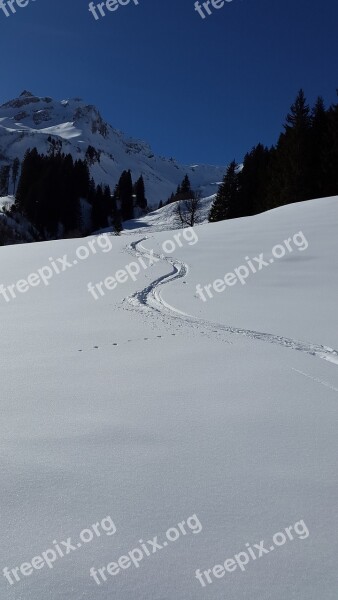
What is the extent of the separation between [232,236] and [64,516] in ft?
48.0

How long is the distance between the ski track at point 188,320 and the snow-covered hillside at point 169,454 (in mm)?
45

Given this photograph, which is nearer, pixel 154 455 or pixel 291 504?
pixel 291 504

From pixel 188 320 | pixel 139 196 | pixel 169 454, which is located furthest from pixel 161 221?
pixel 169 454

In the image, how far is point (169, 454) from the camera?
2268mm

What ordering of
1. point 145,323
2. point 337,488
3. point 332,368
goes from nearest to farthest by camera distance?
point 337,488, point 332,368, point 145,323

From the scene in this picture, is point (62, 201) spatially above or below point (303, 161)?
above

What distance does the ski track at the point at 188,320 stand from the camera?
460 cm

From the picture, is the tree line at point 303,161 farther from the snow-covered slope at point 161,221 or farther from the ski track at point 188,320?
the ski track at point 188,320

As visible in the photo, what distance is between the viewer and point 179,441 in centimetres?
241

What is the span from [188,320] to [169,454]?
381 centimetres

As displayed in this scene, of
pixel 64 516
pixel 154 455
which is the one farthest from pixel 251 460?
pixel 64 516

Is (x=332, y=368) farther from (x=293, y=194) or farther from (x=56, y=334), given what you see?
(x=293, y=194)

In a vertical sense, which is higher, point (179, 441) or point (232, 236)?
point (232, 236)

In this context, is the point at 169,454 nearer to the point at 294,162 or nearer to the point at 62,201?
the point at 294,162
